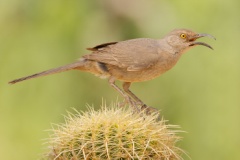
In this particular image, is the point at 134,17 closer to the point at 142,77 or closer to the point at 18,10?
the point at 18,10

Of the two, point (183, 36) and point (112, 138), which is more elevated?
point (183, 36)

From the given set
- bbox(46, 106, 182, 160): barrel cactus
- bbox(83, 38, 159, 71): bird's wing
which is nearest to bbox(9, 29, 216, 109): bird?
bbox(83, 38, 159, 71): bird's wing

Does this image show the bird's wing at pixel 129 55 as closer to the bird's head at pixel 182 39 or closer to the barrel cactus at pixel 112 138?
the bird's head at pixel 182 39

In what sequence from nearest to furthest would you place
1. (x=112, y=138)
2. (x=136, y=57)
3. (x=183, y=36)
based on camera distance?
1. (x=112, y=138)
2. (x=183, y=36)
3. (x=136, y=57)

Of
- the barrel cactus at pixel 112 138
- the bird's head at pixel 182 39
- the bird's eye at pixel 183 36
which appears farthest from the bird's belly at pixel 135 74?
the barrel cactus at pixel 112 138

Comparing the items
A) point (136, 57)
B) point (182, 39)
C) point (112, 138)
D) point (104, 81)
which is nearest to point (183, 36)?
point (182, 39)

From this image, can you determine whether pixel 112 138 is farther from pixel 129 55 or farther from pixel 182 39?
pixel 182 39

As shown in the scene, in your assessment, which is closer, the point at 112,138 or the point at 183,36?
the point at 112,138
